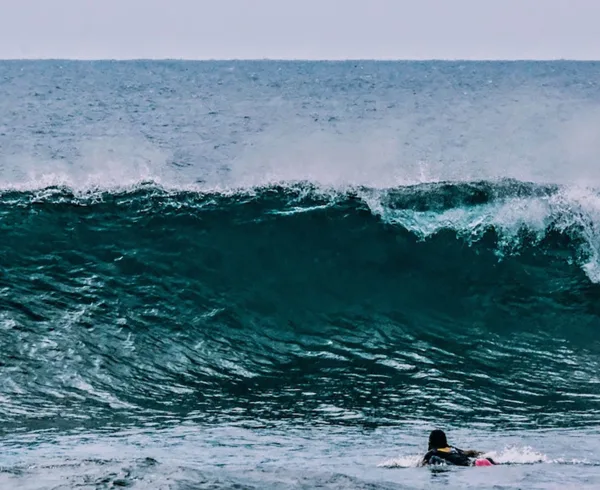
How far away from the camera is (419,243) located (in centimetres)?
1891

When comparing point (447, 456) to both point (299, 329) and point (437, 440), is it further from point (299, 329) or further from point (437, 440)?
point (299, 329)

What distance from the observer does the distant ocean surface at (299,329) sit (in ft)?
33.8

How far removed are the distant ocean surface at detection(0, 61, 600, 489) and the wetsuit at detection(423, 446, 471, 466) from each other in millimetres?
252

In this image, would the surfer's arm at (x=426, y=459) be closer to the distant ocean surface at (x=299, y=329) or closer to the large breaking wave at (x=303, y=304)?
the distant ocean surface at (x=299, y=329)

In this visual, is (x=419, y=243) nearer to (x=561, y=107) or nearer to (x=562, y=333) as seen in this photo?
(x=562, y=333)

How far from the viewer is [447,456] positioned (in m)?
9.41

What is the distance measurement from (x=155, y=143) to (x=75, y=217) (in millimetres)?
26418

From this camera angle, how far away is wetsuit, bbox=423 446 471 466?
368 inches

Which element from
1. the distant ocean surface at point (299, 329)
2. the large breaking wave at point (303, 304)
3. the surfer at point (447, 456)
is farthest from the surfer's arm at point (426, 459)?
the large breaking wave at point (303, 304)

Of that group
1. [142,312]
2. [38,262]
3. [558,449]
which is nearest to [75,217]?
[38,262]

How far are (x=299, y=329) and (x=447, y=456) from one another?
704 centimetres

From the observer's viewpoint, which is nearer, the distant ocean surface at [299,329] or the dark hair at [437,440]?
the dark hair at [437,440]

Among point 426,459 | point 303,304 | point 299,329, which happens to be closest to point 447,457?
point 426,459

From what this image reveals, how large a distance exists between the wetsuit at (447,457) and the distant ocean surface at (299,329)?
0.25m
